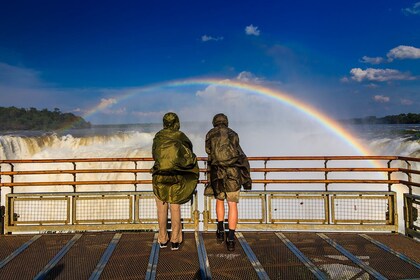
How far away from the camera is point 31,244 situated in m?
4.95

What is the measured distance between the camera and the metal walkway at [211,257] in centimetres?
379

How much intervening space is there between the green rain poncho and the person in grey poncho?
0.30 m

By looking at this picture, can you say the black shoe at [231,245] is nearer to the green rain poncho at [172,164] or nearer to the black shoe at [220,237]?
the black shoe at [220,237]

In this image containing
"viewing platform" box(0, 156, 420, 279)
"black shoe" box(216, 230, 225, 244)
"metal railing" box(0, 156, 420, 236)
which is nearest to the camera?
"viewing platform" box(0, 156, 420, 279)

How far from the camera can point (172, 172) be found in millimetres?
4367

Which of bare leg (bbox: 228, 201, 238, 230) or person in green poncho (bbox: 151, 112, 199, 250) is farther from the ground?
person in green poncho (bbox: 151, 112, 199, 250)

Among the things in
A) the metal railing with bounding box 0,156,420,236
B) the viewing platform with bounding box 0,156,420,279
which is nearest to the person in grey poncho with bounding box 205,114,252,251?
the viewing platform with bounding box 0,156,420,279

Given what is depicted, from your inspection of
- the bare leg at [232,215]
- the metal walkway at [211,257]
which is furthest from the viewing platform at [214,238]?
the bare leg at [232,215]

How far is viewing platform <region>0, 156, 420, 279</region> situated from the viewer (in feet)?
12.8

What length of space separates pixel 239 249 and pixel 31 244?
10.6ft

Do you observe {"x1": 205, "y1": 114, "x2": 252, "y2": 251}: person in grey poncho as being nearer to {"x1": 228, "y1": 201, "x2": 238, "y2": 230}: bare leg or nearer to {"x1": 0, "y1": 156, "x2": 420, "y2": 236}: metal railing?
{"x1": 228, "y1": 201, "x2": 238, "y2": 230}: bare leg

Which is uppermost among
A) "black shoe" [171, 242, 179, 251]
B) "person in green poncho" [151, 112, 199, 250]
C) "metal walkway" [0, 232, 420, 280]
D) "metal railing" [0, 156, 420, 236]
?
"person in green poncho" [151, 112, 199, 250]

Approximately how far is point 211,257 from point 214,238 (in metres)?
0.80

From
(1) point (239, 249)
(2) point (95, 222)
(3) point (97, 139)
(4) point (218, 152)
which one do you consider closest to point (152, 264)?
(1) point (239, 249)
